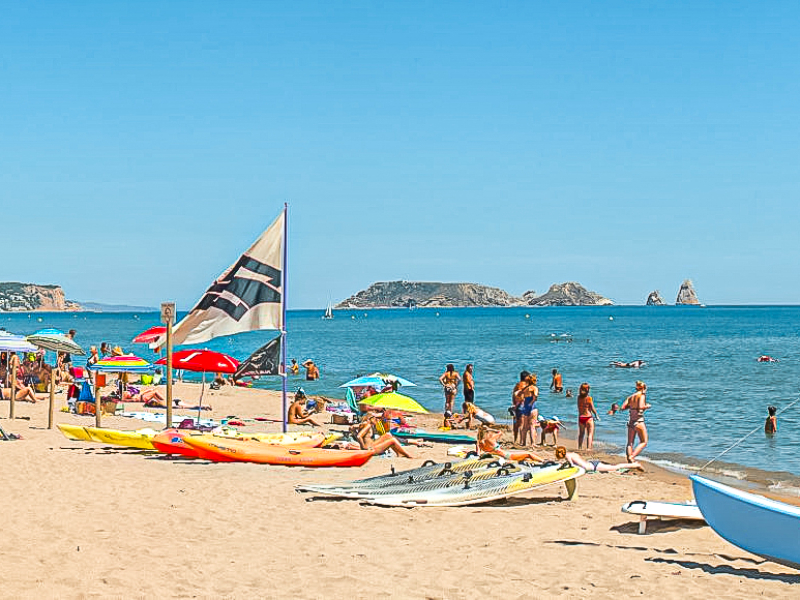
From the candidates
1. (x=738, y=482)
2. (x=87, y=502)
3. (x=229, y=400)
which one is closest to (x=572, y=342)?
(x=229, y=400)

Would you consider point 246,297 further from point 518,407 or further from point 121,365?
point 121,365

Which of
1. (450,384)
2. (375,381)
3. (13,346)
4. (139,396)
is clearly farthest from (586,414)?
(139,396)

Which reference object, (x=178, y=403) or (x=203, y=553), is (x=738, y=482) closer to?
(x=203, y=553)

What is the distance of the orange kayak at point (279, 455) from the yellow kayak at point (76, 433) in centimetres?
263

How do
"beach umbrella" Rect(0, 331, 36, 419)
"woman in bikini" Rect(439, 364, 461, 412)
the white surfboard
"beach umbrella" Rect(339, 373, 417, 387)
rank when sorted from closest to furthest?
1. the white surfboard
2. "beach umbrella" Rect(0, 331, 36, 419)
3. "beach umbrella" Rect(339, 373, 417, 387)
4. "woman in bikini" Rect(439, 364, 461, 412)

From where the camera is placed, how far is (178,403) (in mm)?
22906

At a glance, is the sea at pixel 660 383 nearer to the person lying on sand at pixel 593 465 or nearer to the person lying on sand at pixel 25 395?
the person lying on sand at pixel 593 465

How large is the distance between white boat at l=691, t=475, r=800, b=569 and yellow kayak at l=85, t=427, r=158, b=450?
920 cm

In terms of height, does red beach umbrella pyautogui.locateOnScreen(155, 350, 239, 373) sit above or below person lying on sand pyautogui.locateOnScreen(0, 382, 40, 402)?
above

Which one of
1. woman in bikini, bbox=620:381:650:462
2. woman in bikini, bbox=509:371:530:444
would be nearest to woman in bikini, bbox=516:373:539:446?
woman in bikini, bbox=509:371:530:444

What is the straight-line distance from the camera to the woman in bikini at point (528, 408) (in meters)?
17.5

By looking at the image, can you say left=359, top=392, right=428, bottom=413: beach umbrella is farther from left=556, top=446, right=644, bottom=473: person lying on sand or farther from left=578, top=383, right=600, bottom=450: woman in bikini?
left=556, top=446, right=644, bottom=473: person lying on sand

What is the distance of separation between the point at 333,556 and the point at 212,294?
7.08 metres

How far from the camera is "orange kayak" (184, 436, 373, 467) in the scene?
13.0 m
